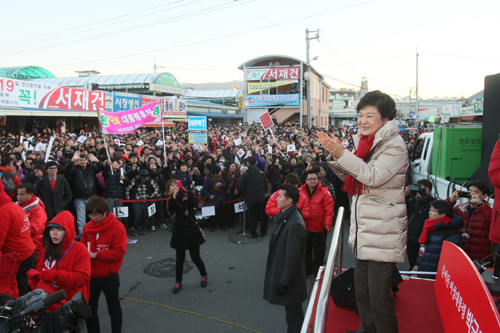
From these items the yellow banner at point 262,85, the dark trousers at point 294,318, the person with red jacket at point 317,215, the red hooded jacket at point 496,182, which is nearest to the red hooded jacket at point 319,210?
the person with red jacket at point 317,215

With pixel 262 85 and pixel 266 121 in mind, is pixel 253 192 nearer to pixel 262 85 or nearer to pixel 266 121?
pixel 266 121

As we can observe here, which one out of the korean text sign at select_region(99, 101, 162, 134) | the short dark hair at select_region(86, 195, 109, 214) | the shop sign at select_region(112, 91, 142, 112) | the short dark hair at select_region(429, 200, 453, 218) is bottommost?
the short dark hair at select_region(429, 200, 453, 218)

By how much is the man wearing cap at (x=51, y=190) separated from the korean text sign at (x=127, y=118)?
2236mm

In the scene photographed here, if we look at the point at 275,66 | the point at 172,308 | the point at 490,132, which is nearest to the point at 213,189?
the point at 172,308

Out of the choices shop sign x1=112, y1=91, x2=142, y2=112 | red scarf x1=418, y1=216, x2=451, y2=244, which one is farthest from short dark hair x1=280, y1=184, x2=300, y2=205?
shop sign x1=112, y1=91, x2=142, y2=112

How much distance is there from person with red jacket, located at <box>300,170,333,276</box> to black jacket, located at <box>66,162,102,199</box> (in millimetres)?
5092

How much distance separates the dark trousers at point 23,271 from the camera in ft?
13.5

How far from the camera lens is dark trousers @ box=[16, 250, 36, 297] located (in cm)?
412

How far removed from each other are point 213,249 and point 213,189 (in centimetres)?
189

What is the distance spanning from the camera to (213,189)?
871 centimetres

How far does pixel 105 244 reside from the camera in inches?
151

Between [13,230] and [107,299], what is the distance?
54.4 inches

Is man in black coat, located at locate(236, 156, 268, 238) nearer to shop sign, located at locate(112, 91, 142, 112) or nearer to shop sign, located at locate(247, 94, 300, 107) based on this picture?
shop sign, located at locate(112, 91, 142, 112)

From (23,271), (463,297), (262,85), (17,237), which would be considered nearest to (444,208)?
(463,297)
